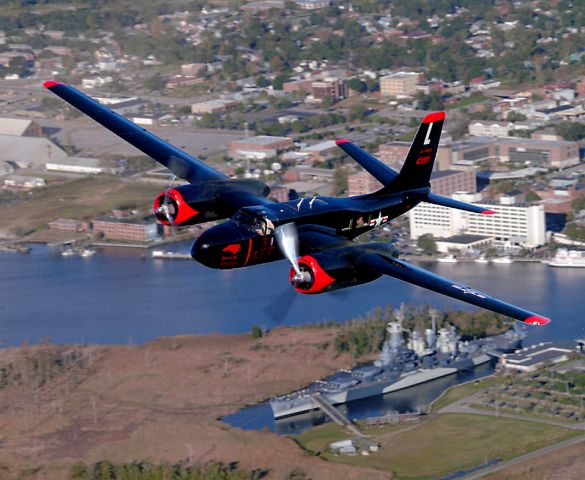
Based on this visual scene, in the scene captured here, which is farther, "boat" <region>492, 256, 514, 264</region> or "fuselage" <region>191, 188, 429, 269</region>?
"boat" <region>492, 256, 514, 264</region>

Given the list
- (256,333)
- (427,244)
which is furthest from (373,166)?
(427,244)


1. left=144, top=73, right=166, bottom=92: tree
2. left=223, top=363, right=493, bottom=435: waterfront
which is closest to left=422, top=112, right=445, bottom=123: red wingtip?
left=223, top=363, right=493, bottom=435: waterfront

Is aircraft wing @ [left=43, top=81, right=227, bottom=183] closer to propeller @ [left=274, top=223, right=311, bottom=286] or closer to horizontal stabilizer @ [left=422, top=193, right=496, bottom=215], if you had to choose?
propeller @ [left=274, top=223, right=311, bottom=286]

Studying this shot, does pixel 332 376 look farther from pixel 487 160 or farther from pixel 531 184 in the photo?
pixel 487 160

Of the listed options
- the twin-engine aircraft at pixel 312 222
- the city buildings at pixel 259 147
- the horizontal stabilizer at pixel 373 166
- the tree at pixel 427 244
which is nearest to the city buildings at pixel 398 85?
the city buildings at pixel 259 147

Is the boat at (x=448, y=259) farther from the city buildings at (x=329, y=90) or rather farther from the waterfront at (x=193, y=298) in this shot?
the city buildings at (x=329, y=90)
